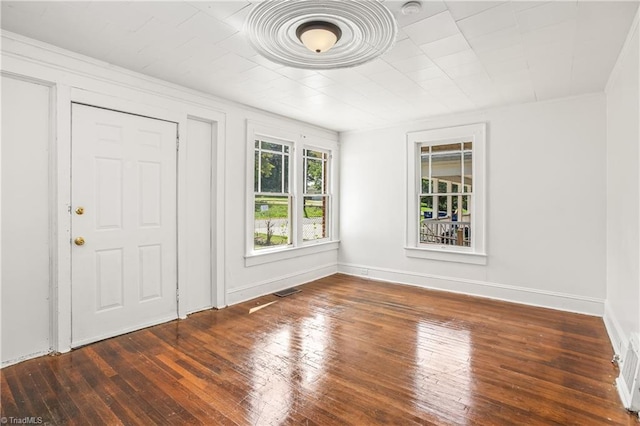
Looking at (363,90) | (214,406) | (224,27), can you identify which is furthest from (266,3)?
(214,406)

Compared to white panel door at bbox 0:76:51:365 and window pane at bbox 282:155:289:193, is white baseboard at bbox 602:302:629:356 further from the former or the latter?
white panel door at bbox 0:76:51:365

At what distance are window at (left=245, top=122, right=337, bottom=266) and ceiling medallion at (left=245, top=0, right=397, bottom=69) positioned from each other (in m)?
2.16

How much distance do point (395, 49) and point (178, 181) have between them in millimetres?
2571

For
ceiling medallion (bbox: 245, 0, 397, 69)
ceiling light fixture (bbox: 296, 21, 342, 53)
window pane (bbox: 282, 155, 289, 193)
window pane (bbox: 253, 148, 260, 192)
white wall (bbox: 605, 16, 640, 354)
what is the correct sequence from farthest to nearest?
1. window pane (bbox: 282, 155, 289, 193)
2. window pane (bbox: 253, 148, 260, 192)
3. white wall (bbox: 605, 16, 640, 354)
4. ceiling light fixture (bbox: 296, 21, 342, 53)
5. ceiling medallion (bbox: 245, 0, 397, 69)

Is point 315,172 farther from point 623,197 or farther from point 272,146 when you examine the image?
point 623,197

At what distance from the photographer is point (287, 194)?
16.5 ft

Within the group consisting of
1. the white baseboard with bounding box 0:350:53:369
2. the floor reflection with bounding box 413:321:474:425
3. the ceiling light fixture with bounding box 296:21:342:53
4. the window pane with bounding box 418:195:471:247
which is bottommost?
the floor reflection with bounding box 413:321:474:425

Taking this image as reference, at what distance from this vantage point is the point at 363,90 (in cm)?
370

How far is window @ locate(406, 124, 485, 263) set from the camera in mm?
4668

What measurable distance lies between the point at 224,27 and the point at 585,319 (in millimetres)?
4646

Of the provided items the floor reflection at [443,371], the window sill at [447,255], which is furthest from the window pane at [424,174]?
the floor reflection at [443,371]

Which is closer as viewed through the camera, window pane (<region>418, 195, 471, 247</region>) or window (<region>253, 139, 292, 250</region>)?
window (<region>253, 139, 292, 250</region>)

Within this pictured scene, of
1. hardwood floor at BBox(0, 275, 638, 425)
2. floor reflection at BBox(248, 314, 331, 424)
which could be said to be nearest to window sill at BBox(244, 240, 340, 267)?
hardwood floor at BBox(0, 275, 638, 425)

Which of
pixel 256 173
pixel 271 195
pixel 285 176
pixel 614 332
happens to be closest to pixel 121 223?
pixel 256 173
